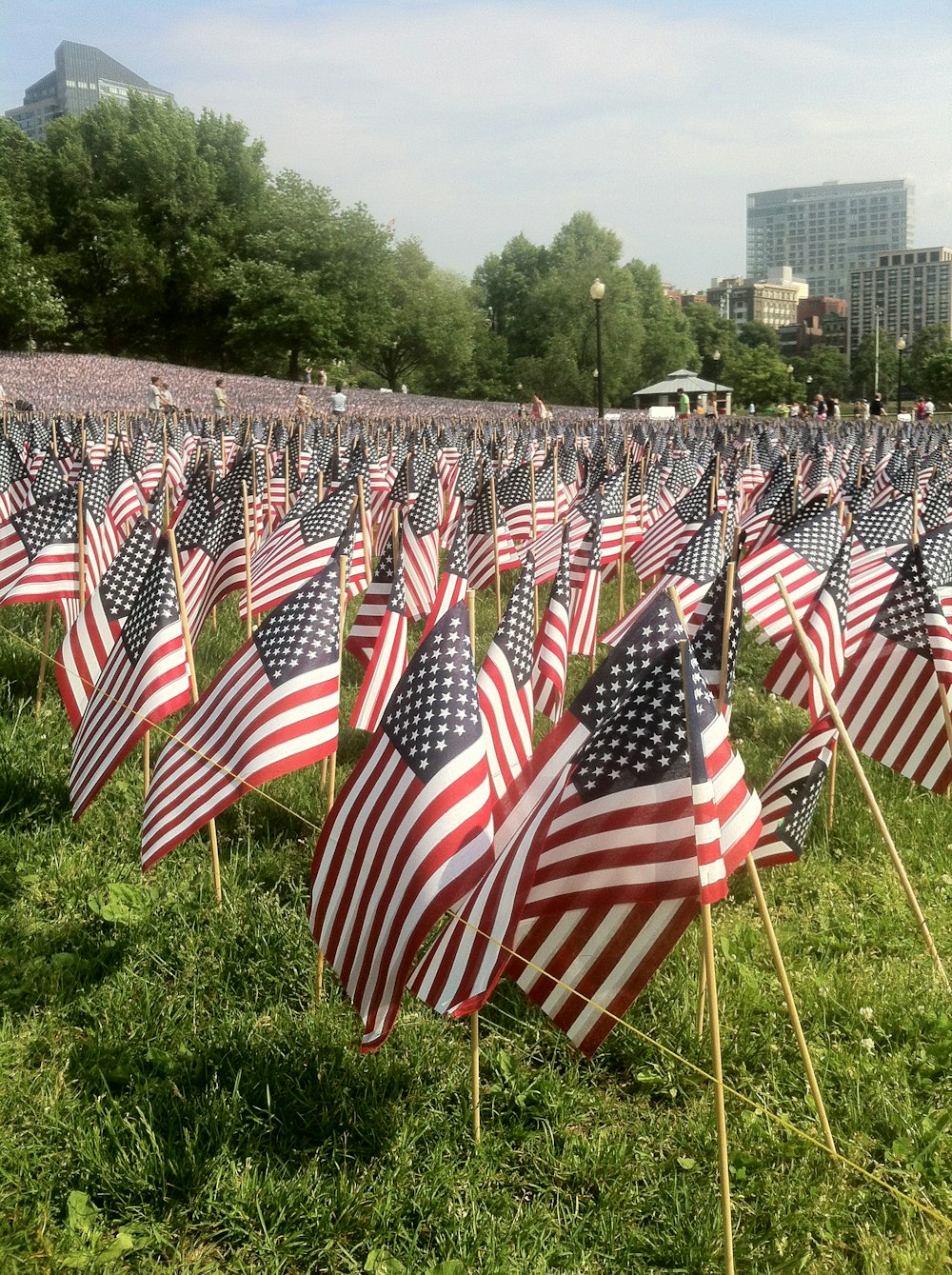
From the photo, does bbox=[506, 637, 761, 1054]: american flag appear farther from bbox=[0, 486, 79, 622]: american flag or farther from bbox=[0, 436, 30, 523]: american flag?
bbox=[0, 436, 30, 523]: american flag

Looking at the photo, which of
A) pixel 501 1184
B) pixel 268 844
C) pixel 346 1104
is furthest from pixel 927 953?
pixel 268 844

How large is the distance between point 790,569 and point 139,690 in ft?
13.1

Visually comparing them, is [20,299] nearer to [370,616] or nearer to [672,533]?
[672,533]

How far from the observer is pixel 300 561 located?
24.1 ft

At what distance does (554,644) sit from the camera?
6133mm

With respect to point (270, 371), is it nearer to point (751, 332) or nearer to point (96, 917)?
point (96, 917)

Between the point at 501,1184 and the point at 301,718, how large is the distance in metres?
1.85

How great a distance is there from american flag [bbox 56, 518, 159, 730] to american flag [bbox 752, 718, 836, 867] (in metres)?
3.45

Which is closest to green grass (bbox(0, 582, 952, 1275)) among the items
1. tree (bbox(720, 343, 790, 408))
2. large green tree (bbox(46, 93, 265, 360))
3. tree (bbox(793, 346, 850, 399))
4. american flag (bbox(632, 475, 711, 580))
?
american flag (bbox(632, 475, 711, 580))

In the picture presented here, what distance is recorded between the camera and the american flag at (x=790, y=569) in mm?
6984

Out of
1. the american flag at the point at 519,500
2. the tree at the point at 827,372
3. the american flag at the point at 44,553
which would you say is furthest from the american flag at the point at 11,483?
the tree at the point at 827,372

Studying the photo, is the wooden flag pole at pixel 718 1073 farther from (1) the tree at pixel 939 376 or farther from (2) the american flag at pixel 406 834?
(1) the tree at pixel 939 376

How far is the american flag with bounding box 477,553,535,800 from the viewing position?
4.44m

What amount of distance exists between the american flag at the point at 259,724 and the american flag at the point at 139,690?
1.10 feet
